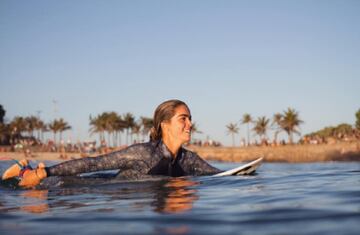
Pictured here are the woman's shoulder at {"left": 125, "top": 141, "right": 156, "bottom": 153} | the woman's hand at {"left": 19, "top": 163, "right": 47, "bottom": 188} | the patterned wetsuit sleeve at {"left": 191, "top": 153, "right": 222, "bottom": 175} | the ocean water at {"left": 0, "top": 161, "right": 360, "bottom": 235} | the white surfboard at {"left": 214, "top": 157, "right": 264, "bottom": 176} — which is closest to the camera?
the ocean water at {"left": 0, "top": 161, "right": 360, "bottom": 235}

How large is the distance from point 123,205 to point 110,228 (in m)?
0.84

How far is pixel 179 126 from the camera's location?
520cm

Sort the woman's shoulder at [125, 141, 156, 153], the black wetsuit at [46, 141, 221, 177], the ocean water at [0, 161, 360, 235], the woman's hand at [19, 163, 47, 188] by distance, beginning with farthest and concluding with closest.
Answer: the woman's shoulder at [125, 141, 156, 153], the black wetsuit at [46, 141, 221, 177], the woman's hand at [19, 163, 47, 188], the ocean water at [0, 161, 360, 235]

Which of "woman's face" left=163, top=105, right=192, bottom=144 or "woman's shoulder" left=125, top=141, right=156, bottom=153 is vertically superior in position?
"woman's face" left=163, top=105, right=192, bottom=144

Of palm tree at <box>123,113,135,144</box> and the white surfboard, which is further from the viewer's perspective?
palm tree at <box>123,113,135,144</box>

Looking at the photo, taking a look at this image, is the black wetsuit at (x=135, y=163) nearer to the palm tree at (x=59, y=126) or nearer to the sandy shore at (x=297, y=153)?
the sandy shore at (x=297, y=153)

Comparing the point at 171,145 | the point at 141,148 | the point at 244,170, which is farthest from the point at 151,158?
the point at 244,170

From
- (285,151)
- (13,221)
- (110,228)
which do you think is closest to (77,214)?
(13,221)

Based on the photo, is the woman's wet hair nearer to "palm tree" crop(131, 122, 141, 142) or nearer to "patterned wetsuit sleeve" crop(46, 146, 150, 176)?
"patterned wetsuit sleeve" crop(46, 146, 150, 176)

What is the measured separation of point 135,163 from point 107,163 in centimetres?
39

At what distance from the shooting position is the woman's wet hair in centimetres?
527

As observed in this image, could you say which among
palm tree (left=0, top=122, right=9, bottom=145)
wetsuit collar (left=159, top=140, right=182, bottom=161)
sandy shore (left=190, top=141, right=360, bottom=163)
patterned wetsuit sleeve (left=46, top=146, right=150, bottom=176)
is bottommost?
sandy shore (left=190, top=141, right=360, bottom=163)

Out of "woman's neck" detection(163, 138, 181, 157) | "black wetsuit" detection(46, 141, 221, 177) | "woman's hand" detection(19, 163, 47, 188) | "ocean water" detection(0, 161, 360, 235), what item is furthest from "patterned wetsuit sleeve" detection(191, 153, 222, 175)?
"ocean water" detection(0, 161, 360, 235)

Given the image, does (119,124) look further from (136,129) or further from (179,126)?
(179,126)
